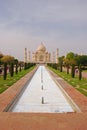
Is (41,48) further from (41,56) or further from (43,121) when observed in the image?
(43,121)

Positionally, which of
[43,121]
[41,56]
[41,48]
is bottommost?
[43,121]

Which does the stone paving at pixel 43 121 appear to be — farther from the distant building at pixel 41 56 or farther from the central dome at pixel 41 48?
the central dome at pixel 41 48

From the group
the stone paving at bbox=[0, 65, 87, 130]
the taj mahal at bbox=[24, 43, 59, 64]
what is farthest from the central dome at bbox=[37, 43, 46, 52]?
the stone paving at bbox=[0, 65, 87, 130]

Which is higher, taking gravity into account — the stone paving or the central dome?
the central dome

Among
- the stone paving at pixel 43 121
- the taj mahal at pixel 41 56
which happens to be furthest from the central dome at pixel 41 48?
the stone paving at pixel 43 121

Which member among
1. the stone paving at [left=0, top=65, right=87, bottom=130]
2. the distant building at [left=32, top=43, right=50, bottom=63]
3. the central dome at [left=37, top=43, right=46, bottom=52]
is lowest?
the stone paving at [left=0, top=65, right=87, bottom=130]

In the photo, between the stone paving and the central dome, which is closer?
the stone paving

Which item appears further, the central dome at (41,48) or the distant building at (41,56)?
the central dome at (41,48)

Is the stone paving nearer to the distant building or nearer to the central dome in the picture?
the distant building

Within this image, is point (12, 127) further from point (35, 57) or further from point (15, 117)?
point (35, 57)

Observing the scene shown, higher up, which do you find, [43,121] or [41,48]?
[41,48]

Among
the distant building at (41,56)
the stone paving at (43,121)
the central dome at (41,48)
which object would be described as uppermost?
the central dome at (41,48)

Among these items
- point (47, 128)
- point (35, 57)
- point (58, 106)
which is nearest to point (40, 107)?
point (58, 106)

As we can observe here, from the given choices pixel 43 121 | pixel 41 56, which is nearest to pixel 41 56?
pixel 41 56
